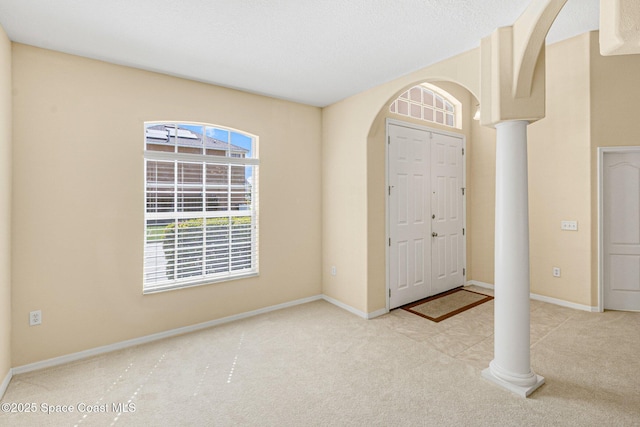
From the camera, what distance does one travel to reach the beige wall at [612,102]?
3584mm

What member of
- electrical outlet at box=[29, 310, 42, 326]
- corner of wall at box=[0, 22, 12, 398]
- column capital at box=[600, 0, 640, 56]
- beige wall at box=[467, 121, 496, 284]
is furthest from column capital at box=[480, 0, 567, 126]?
electrical outlet at box=[29, 310, 42, 326]

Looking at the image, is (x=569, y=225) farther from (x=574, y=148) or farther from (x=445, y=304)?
(x=445, y=304)

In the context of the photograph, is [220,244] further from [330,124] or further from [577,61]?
[577,61]

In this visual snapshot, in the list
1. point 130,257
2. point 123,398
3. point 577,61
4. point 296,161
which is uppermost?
point 577,61

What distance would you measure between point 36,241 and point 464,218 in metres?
5.29

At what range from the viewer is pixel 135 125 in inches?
123

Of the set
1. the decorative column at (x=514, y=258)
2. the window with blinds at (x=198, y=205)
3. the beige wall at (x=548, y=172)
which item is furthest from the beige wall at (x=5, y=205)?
the decorative column at (x=514, y=258)

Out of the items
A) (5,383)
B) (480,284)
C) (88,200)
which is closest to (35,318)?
(5,383)

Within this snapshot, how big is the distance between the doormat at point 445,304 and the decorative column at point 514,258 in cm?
132

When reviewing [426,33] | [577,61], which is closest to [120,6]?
[426,33]

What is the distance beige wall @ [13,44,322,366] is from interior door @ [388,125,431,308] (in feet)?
6.42

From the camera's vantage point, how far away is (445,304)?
13.9 ft

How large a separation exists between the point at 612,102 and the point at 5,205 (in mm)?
6088

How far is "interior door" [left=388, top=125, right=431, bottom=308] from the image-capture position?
4043 mm
